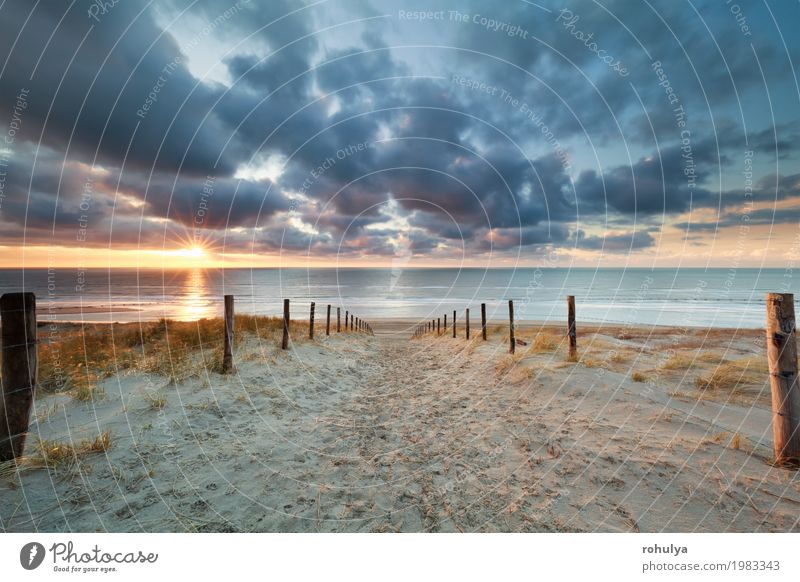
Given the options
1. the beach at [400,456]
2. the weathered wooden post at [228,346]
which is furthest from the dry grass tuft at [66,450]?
the weathered wooden post at [228,346]

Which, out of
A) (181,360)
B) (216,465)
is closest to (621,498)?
(216,465)

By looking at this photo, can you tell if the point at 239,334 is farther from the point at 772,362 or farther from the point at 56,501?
the point at 772,362

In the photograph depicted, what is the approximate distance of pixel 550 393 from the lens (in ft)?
24.4

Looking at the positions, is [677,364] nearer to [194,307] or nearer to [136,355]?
[136,355]

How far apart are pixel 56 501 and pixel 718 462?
7.68m

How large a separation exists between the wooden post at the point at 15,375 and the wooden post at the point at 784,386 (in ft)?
30.3

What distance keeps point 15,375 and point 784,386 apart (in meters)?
9.45

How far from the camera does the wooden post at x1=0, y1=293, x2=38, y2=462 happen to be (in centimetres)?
406

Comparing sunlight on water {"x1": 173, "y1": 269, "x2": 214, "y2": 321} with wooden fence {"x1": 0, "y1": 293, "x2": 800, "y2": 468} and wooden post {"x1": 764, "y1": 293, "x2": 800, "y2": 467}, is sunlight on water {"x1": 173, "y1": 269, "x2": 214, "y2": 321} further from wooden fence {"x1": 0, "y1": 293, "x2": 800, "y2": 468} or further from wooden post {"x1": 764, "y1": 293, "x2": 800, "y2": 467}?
wooden post {"x1": 764, "y1": 293, "x2": 800, "y2": 467}

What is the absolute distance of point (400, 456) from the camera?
16.2 ft

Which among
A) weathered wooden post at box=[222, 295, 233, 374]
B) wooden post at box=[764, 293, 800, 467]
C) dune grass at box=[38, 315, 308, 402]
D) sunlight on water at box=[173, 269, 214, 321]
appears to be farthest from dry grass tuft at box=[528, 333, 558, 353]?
sunlight on water at box=[173, 269, 214, 321]

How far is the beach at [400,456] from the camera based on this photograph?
138 inches

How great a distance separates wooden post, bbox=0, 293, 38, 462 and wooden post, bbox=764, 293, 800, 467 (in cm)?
923

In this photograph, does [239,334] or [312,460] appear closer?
[312,460]
